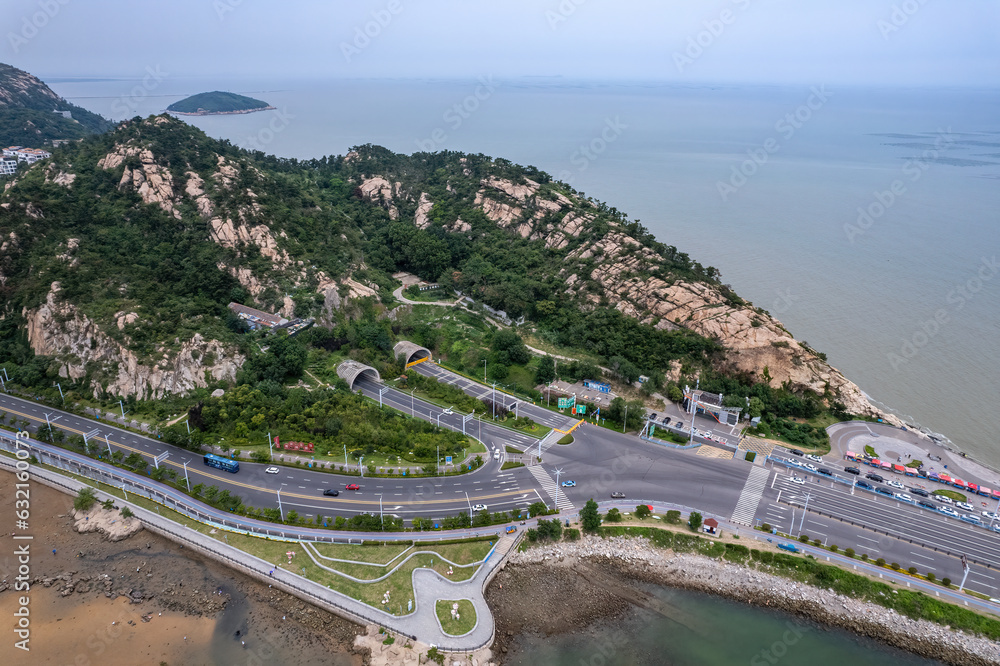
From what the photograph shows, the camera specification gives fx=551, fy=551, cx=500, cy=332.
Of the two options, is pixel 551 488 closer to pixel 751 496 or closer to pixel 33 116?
pixel 751 496

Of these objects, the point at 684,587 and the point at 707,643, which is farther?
the point at 684,587

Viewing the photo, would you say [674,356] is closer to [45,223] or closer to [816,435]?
[816,435]

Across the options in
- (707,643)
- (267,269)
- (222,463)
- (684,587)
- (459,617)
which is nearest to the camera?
(459,617)

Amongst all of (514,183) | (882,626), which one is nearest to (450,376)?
(882,626)

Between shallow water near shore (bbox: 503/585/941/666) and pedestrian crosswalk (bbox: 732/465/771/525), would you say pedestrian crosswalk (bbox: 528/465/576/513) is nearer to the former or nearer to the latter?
shallow water near shore (bbox: 503/585/941/666)

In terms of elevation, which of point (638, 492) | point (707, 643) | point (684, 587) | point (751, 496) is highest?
point (751, 496)

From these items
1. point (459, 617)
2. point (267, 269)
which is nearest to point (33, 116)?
point (267, 269)

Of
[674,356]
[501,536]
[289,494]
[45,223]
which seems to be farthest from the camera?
[45,223]
